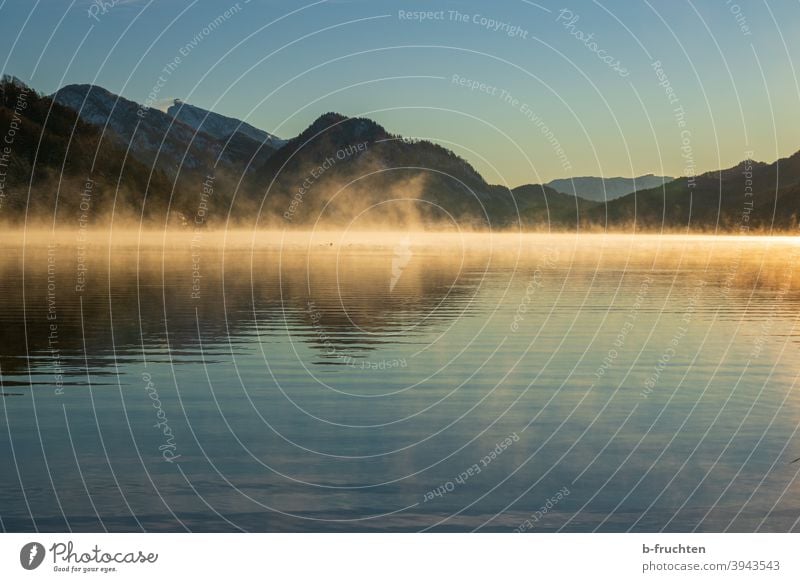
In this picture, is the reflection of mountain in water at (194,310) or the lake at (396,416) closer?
the lake at (396,416)

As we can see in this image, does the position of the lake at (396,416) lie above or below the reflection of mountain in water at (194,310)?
below

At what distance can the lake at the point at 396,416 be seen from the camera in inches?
914

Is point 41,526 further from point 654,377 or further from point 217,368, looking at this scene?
point 654,377

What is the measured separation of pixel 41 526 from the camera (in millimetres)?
21594

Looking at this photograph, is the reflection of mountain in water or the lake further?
the reflection of mountain in water

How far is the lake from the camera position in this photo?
23.2 meters

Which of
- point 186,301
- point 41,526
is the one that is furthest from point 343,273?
point 41,526

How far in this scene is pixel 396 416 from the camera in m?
33.0

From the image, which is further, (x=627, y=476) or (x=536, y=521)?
(x=627, y=476)

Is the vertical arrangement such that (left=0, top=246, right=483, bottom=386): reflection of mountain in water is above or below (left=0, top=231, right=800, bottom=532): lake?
above

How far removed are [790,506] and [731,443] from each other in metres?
5.68

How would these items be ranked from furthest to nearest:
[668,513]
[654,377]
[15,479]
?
[654,377]
[15,479]
[668,513]

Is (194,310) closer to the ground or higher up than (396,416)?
higher up

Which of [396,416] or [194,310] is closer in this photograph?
[396,416]
